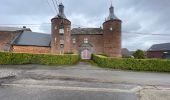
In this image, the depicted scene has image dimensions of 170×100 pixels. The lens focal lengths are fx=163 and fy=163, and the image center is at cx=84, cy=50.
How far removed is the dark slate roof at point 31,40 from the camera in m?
36.8

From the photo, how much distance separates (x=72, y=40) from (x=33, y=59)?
19.8 meters

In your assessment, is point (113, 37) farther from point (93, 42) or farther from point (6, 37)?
point (6, 37)

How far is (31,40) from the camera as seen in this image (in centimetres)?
3838

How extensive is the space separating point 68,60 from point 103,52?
17.0 meters

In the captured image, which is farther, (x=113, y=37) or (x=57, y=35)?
(x=113, y=37)

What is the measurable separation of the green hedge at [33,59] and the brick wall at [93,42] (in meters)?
16.2

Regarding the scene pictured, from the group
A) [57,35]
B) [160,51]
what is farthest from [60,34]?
[160,51]

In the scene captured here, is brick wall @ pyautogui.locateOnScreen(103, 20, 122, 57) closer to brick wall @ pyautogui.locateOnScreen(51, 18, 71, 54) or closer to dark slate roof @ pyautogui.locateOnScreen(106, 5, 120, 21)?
dark slate roof @ pyautogui.locateOnScreen(106, 5, 120, 21)

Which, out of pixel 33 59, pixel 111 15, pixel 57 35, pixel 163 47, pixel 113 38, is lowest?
pixel 33 59

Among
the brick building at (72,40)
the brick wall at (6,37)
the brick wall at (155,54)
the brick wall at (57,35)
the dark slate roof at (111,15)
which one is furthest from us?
the brick wall at (155,54)

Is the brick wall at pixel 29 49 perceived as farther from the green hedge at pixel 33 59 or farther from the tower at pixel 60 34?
the green hedge at pixel 33 59

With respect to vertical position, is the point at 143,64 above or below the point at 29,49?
below

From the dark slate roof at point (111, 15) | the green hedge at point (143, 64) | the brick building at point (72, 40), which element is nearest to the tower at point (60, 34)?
the brick building at point (72, 40)

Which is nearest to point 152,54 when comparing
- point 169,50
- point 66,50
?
point 169,50
